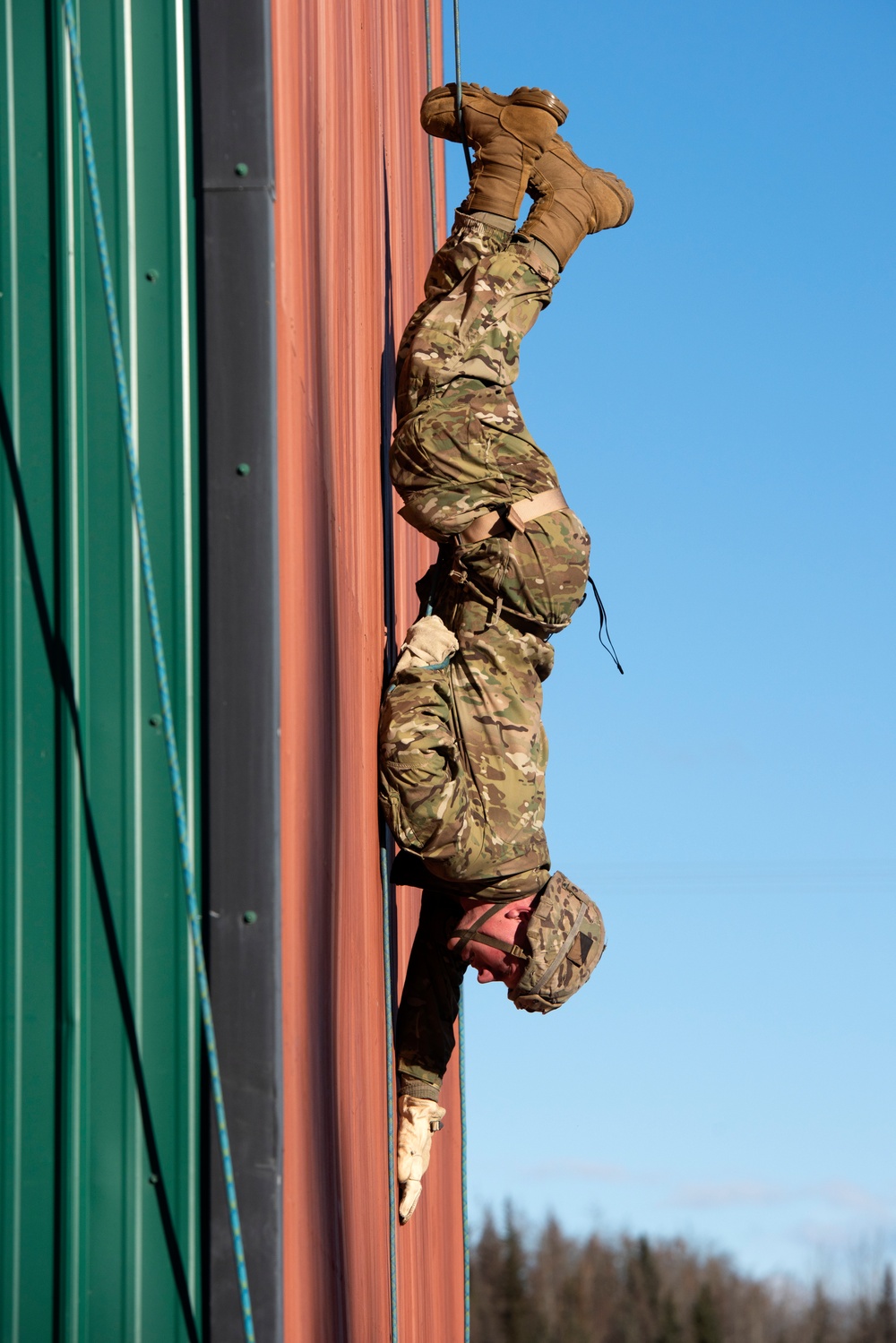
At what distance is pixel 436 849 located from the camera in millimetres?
5734

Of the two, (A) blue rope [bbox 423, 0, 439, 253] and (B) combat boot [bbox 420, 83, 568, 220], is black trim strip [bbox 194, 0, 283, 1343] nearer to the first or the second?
(B) combat boot [bbox 420, 83, 568, 220]

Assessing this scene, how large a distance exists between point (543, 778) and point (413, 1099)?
1.36m

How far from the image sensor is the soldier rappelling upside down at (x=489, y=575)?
19.2 ft

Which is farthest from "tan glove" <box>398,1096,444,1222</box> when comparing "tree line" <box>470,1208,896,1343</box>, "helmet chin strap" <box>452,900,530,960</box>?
"tree line" <box>470,1208,896,1343</box>

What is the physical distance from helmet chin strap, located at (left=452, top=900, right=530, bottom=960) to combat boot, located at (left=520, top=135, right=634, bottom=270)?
2.43 m

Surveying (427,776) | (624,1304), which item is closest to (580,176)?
(427,776)

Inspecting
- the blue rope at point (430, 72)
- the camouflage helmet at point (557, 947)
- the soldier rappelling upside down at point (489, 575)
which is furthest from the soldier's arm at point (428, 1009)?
the blue rope at point (430, 72)

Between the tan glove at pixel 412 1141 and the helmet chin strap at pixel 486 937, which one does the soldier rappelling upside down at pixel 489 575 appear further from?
the tan glove at pixel 412 1141

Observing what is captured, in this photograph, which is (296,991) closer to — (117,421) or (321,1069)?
(321,1069)

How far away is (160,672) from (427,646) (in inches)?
96.2

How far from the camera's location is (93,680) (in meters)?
3.80

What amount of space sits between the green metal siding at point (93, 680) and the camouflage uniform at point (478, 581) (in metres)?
2.05

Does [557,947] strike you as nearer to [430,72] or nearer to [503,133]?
[503,133]

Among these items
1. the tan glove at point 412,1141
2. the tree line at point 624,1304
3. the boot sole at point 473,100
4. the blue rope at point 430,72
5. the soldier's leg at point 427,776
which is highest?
the blue rope at point 430,72
